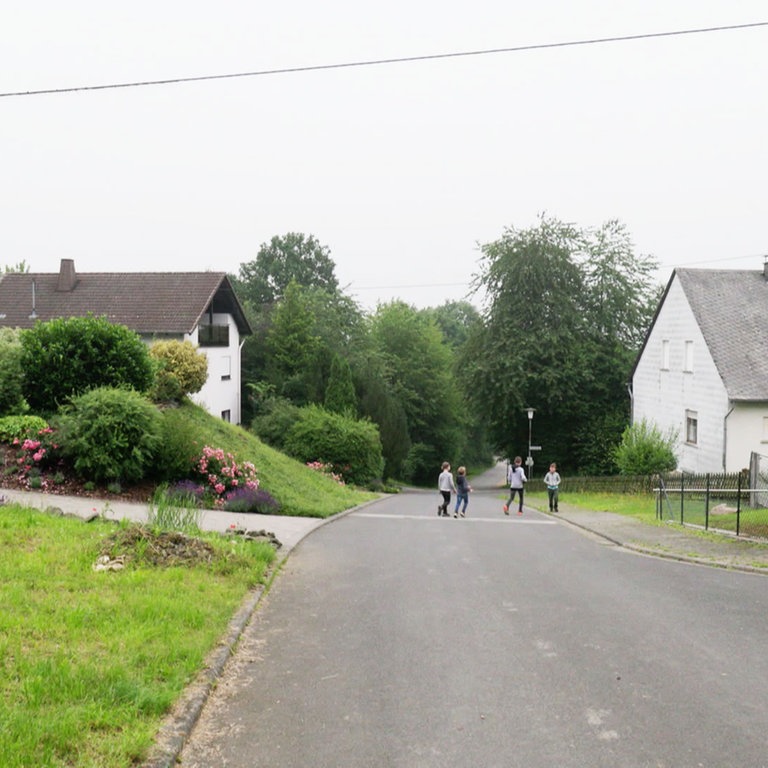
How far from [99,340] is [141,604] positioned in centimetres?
1240

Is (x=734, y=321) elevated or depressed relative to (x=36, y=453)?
elevated

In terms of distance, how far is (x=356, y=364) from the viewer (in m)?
48.8

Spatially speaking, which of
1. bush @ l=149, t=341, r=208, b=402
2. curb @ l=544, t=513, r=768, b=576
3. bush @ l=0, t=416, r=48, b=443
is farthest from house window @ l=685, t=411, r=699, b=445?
bush @ l=0, t=416, r=48, b=443

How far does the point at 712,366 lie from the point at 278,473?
17.3 metres

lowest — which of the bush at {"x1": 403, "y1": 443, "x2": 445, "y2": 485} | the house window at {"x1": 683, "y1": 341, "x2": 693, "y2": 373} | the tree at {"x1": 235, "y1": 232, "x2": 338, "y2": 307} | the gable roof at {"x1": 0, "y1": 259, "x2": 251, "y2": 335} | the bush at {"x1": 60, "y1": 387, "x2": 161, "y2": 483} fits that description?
the bush at {"x1": 403, "y1": 443, "x2": 445, "y2": 485}

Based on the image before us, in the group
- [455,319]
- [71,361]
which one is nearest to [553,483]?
[71,361]

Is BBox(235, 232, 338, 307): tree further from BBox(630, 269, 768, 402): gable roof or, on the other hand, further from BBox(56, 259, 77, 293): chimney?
BBox(630, 269, 768, 402): gable roof

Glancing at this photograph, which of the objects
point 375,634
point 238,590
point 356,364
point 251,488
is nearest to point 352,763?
point 375,634

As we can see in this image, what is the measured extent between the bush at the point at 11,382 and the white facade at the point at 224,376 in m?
15.0

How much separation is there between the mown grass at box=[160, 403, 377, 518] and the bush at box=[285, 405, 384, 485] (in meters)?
4.42

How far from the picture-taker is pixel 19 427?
17.4m

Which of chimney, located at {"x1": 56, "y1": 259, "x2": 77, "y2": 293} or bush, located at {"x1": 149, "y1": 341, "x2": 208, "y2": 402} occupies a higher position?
chimney, located at {"x1": 56, "y1": 259, "x2": 77, "y2": 293}

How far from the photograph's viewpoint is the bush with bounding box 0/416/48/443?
17.2m

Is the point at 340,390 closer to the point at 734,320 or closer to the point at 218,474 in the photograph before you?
the point at 734,320
